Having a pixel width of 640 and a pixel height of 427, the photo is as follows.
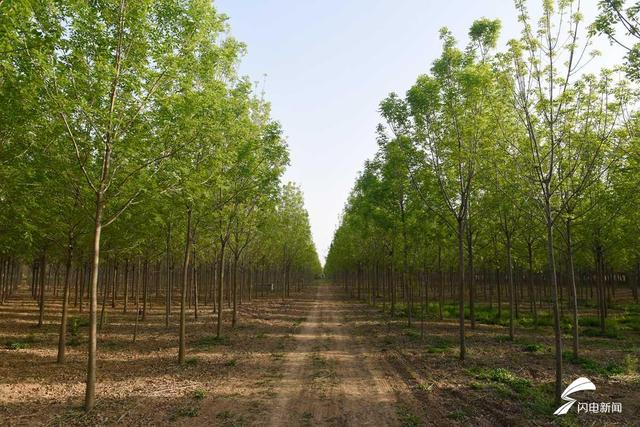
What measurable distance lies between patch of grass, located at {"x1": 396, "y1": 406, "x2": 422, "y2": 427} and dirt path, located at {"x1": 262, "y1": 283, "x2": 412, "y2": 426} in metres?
0.12

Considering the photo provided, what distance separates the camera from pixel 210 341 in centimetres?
1997

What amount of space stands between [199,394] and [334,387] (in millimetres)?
3879

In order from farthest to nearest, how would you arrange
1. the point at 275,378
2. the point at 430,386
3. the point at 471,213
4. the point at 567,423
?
the point at 471,213, the point at 275,378, the point at 430,386, the point at 567,423

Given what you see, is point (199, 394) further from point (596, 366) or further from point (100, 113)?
point (596, 366)

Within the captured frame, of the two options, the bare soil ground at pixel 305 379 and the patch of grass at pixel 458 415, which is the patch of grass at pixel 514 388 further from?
the patch of grass at pixel 458 415

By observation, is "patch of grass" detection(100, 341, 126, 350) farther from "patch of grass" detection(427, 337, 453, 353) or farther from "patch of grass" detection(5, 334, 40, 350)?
"patch of grass" detection(427, 337, 453, 353)

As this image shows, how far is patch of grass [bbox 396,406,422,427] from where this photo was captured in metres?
9.26

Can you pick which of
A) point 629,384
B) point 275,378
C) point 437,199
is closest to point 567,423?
point 629,384

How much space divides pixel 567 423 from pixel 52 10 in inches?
573

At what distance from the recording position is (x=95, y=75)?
30.5 feet

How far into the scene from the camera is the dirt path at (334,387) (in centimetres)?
970

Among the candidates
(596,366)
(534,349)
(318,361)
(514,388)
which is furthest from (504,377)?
(318,361)

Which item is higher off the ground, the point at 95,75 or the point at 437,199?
the point at 95,75

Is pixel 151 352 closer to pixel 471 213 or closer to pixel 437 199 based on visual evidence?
pixel 437 199
